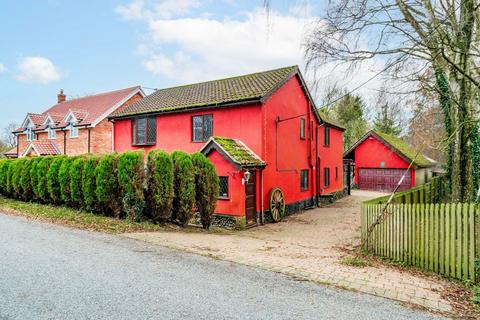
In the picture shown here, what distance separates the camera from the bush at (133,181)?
10.8 m

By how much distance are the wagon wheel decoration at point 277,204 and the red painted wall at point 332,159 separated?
6411 millimetres

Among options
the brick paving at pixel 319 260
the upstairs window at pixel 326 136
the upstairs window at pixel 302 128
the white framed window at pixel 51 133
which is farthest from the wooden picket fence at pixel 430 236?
the white framed window at pixel 51 133

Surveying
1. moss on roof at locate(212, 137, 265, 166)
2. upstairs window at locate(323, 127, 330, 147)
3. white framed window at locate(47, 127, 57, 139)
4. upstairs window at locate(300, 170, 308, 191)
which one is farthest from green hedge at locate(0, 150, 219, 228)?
white framed window at locate(47, 127, 57, 139)

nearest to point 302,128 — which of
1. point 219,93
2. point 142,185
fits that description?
point 219,93

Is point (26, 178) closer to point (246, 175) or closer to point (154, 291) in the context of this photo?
point (246, 175)

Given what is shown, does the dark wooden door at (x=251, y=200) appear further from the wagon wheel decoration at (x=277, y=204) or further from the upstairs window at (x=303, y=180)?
the upstairs window at (x=303, y=180)

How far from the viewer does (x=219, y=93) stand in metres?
16.9

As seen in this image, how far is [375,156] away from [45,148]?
30299 millimetres

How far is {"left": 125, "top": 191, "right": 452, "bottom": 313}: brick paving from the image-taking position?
17.8 feet

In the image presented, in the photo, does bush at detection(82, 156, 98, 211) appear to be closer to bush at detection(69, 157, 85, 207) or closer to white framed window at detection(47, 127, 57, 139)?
bush at detection(69, 157, 85, 207)

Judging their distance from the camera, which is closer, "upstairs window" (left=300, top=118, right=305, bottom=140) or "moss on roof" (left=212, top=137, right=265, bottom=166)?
"moss on roof" (left=212, top=137, right=265, bottom=166)

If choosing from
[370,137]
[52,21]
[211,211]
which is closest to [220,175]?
[211,211]

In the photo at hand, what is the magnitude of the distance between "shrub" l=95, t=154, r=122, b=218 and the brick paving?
2811 mm

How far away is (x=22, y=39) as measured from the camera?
18.2 meters
